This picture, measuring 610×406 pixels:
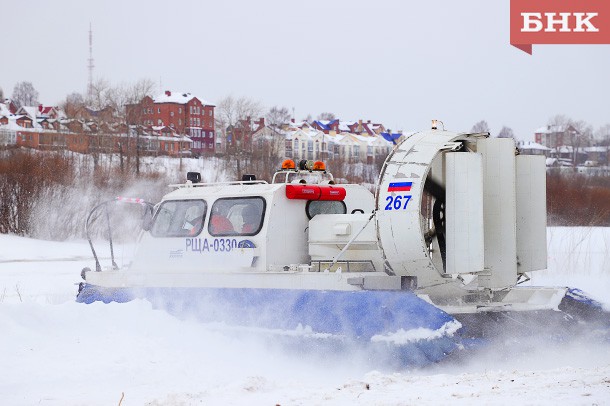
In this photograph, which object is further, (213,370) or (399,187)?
(399,187)

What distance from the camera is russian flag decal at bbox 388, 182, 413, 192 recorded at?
941 cm

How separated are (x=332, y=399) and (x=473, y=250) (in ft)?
9.33

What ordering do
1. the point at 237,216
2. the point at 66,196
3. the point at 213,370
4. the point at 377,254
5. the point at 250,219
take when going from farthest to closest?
1. the point at 66,196
2. the point at 237,216
3. the point at 250,219
4. the point at 377,254
5. the point at 213,370

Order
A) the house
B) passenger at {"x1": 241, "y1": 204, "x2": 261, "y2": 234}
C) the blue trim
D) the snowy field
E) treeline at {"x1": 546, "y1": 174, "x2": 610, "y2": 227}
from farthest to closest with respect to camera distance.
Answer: the house
treeline at {"x1": 546, "y1": 174, "x2": 610, "y2": 227}
passenger at {"x1": 241, "y1": 204, "x2": 261, "y2": 234}
the blue trim
the snowy field

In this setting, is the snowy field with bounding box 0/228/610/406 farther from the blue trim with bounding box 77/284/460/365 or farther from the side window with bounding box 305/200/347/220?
the side window with bounding box 305/200/347/220

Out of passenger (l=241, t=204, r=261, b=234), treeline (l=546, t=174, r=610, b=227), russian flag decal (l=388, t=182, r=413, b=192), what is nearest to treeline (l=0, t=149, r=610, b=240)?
treeline (l=546, t=174, r=610, b=227)

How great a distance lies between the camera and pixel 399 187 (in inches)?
373

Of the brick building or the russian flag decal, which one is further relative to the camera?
the brick building

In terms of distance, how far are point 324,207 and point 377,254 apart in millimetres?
1348

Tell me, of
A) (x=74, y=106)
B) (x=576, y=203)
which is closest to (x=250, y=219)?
(x=576, y=203)

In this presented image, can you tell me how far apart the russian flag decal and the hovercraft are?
0.04 feet

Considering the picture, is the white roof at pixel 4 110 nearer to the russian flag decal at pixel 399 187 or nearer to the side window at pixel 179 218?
the side window at pixel 179 218

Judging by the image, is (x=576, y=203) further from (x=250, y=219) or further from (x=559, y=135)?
(x=559, y=135)

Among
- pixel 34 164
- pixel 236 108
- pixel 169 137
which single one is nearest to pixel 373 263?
pixel 34 164
